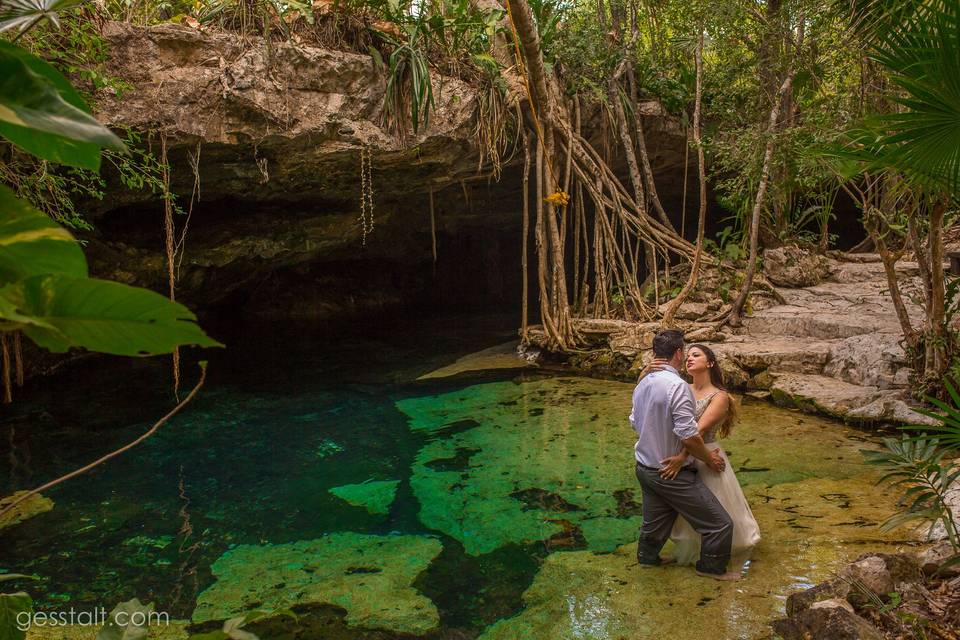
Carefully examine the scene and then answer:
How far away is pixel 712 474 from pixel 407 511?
1.76 m

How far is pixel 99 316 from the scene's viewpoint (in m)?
0.54

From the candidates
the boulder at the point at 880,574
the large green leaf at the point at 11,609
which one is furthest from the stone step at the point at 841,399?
the large green leaf at the point at 11,609

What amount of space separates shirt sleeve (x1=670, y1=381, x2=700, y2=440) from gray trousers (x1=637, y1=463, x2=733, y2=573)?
202mm

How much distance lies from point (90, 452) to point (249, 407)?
1.44m

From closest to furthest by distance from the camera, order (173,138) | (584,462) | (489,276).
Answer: (584,462)
(173,138)
(489,276)

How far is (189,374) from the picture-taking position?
7.61m

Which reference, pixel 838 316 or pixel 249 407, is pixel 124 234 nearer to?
pixel 249 407

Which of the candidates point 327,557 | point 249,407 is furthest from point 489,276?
point 327,557

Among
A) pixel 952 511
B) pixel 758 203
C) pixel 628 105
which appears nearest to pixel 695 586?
pixel 952 511

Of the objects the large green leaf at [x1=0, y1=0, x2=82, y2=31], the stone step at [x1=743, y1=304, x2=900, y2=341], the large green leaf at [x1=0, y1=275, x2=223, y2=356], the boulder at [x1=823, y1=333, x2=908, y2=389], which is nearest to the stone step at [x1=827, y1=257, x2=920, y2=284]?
the stone step at [x1=743, y1=304, x2=900, y2=341]

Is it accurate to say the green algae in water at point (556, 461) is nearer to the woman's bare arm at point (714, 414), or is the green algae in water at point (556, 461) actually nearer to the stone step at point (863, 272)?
the woman's bare arm at point (714, 414)

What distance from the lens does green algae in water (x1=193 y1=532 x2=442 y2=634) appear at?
9.07 ft

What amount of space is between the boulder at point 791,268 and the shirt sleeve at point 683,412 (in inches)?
236

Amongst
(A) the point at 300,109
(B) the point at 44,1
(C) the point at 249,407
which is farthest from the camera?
(C) the point at 249,407
